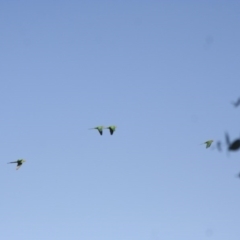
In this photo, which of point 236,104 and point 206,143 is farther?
point 206,143

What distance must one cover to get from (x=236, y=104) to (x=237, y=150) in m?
1.10

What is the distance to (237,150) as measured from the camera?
9.56 metres

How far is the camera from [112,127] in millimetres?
39812

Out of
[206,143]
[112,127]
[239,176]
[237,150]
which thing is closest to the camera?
[239,176]

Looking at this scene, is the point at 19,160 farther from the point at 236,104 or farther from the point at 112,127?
the point at 236,104

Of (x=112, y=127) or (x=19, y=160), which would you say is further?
(x=19, y=160)

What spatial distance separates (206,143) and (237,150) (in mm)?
34956

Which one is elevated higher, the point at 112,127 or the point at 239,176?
the point at 112,127

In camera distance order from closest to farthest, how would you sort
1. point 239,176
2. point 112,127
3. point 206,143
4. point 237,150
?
point 239,176 < point 237,150 < point 112,127 < point 206,143

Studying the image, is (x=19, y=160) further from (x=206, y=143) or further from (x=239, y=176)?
(x=239, y=176)

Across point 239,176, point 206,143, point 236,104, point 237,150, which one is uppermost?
point 206,143

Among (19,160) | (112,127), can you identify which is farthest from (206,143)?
(19,160)

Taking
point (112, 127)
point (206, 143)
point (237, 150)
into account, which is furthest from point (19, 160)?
point (237, 150)

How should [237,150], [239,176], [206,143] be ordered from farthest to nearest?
[206,143]
[237,150]
[239,176]
